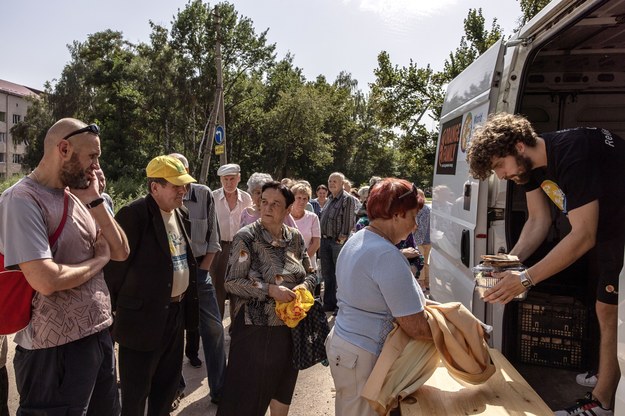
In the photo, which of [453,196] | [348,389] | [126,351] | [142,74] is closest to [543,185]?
[453,196]

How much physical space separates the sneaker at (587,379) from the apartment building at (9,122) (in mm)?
66941

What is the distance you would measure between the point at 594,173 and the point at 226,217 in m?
3.87

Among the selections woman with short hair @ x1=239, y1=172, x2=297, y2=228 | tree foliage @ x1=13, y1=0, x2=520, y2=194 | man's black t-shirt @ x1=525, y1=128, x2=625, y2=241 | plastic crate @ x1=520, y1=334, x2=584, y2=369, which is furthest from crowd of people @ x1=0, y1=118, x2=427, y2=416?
tree foliage @ x1=13, y1=0, x2=520, y2=194

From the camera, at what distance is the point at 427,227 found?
7375 millimetres

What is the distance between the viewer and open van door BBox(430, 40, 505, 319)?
3125mm

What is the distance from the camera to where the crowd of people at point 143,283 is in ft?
6.90

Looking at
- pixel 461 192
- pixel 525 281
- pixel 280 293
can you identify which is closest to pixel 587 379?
pixel 525 281

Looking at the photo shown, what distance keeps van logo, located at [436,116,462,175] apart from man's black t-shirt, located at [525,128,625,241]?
1567 millimetres

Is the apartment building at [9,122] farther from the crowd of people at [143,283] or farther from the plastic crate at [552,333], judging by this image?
the plastic crate at [552,333]

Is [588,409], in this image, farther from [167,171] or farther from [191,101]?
[191,101]

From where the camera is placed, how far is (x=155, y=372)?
10.3 ft

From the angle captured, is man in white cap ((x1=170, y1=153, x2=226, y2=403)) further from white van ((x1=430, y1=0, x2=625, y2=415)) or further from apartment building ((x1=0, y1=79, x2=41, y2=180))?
apartment building ((x1=0, y1=79, x2=41, y2=180))

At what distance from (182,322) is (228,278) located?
0.74 m

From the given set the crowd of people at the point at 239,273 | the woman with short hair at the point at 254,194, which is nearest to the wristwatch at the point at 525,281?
the crowd of people at the point at 239,273
